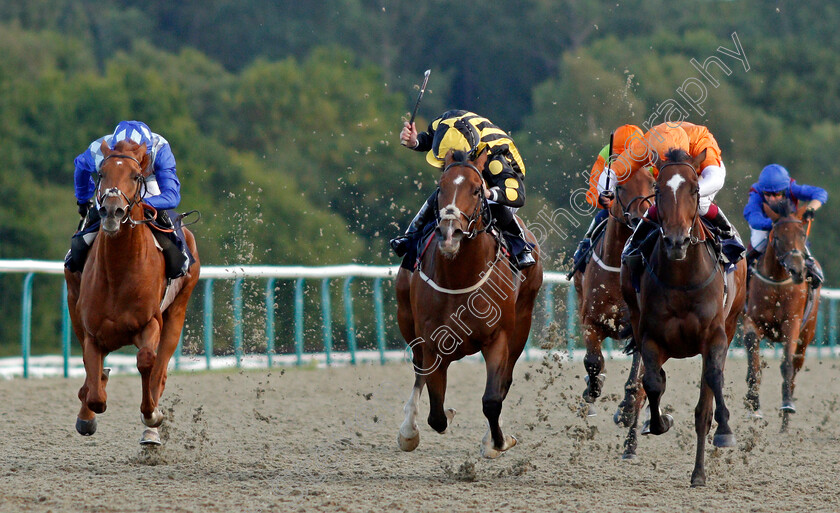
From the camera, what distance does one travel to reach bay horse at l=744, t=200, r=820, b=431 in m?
9.04

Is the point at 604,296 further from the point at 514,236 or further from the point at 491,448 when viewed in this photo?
the point at 491,448

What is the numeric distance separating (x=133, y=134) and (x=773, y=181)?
510 cm

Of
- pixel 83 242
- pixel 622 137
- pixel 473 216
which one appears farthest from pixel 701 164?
pixel 83 242

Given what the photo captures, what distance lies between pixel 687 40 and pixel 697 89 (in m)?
3.64

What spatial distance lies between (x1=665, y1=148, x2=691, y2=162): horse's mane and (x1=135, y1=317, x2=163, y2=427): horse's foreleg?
2.85 metres

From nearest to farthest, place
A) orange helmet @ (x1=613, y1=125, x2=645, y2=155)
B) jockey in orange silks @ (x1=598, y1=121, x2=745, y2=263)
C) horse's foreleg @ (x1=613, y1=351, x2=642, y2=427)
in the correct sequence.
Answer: jockey in orange silks @ (x1=598, y1=121, x2=745, y2=263) → horse's foreleg @ (x1=613, y1=351, x2=642, y2=427) → orange helmet @ (x1=613, y1=125, x2=645, y2=155)

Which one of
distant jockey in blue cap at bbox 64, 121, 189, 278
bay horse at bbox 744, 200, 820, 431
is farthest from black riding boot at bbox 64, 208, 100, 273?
bay horse at bbox 744, 200, 820, 431

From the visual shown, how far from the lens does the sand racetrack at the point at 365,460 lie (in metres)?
5.46

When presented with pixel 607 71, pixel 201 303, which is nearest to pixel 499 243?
pixel 201 303

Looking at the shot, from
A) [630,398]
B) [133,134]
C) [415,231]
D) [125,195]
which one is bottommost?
[630,398]

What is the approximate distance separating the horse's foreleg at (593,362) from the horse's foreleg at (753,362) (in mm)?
1312

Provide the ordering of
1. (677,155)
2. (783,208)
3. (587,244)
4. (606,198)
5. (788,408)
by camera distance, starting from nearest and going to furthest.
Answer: (677,155) < (606,198) < (587,244) < (788,408) < (783,208)

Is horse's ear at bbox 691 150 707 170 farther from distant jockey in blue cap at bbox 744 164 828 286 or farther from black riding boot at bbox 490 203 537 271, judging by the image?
distant jockey in blue cap at bbox 744 164 828 286

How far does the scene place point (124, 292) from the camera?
20.6ft
